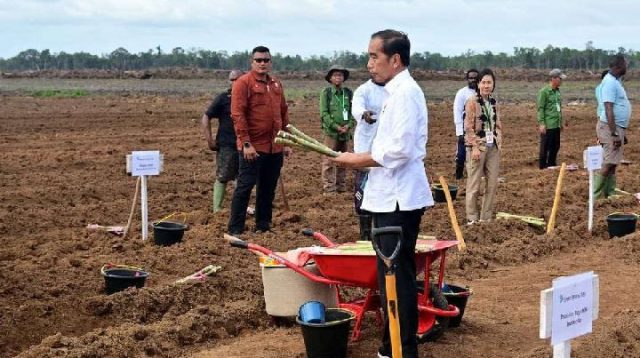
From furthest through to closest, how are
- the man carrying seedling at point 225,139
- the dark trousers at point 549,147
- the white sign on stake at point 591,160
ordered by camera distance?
the dark trousers at point 549,147 → the man carrying seedling at point 225,139 → the white sign on stake at point 591,160

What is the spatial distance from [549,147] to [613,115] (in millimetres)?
4810

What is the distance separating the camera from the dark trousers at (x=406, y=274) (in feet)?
18.2

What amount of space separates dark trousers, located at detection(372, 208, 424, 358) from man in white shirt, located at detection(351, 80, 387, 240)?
2707mm

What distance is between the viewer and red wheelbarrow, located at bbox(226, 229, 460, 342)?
6.05 m

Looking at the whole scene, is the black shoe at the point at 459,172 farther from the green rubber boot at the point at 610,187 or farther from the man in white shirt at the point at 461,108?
the green rubber boot at the point at 610,187

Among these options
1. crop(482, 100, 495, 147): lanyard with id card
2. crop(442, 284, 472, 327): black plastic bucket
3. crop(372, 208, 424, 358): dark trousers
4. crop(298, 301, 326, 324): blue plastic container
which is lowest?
crop(442, 284, 472, 327): black plastic bucket

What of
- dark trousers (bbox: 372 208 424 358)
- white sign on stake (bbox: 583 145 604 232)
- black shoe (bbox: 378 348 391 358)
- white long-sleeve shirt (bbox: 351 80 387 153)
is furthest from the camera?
white sign on stake (bbox: 583 145 604 232)

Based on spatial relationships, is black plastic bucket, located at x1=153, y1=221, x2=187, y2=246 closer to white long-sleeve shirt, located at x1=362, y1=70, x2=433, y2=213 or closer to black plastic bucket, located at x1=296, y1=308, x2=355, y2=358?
black plastic bucket, located at x1=296, y1=308, x2=355, y2=358

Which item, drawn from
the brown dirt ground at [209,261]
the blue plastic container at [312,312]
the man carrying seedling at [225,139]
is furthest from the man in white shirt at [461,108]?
the blue plastic container at [312,312]

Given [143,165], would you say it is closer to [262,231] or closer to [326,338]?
[262,231]

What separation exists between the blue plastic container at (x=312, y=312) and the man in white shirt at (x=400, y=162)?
66 cm

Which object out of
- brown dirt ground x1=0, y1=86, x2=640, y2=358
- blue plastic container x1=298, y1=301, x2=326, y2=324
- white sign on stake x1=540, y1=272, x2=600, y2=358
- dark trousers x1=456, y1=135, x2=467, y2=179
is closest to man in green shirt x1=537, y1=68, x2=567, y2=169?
brown dirt ground x1=0, y1=86, x2=640, y2=358

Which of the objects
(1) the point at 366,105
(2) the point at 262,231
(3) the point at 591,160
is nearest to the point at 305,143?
(1) the point at 366,105

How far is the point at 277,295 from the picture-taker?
265 inches
